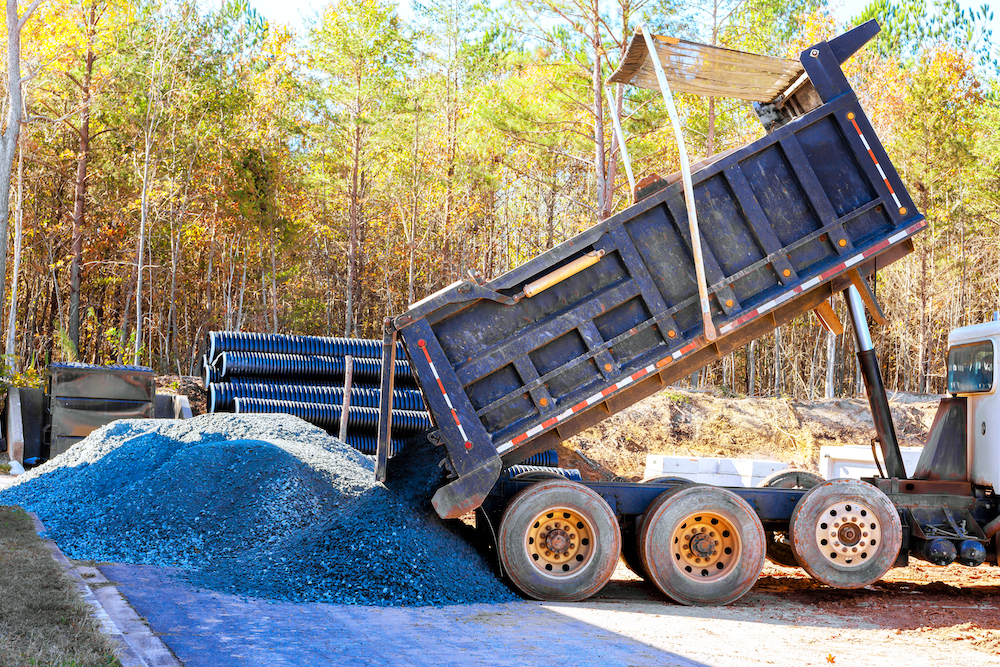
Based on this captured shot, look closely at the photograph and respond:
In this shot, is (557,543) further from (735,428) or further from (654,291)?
(735,428)

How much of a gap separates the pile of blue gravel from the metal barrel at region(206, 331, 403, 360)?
13.8ft

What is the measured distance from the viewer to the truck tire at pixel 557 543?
7324 mm

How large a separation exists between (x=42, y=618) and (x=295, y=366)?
33.7 ft

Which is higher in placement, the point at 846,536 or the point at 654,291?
the point at 654,291

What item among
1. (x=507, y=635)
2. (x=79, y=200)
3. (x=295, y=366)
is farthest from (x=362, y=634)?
(x=79, y=200)

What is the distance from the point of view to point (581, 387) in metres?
7.45

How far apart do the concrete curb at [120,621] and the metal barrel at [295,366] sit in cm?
798

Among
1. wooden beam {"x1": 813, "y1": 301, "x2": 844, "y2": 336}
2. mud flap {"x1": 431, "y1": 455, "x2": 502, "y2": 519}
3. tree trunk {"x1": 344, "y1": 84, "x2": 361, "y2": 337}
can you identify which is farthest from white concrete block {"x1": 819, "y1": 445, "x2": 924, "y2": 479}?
tree trunk {"x1": 344, "y1": 84, "x2": 361, "y2": 337}

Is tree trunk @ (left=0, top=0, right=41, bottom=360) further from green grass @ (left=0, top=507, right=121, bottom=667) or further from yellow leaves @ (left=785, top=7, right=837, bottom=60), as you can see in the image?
yellow leaves @ (left=785, top=7, right=837, bottom=60)

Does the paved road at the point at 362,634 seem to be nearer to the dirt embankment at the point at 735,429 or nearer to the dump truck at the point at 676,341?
the dump truck at the point at 676,341

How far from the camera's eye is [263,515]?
8453 mm

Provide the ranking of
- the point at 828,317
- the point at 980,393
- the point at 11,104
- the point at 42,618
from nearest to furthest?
the point at 42,618 < the point at 980,393 < the point at 828,317 < the point at 11,104

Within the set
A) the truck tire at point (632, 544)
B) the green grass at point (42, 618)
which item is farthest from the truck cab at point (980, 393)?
the green grass at point (42, 618)

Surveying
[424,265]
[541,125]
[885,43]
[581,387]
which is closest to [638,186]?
[581,387]
